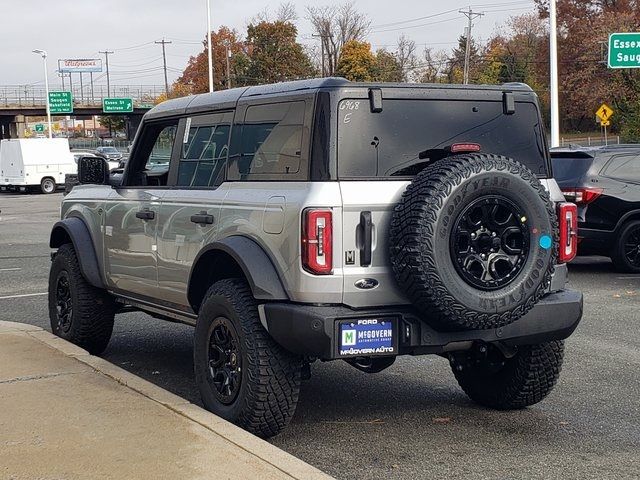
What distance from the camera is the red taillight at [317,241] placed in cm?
511

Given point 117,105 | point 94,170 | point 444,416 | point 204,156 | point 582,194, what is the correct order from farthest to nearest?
point 117,105 < point 582,194 < point 94,170 < point 204,156 < point 444,416

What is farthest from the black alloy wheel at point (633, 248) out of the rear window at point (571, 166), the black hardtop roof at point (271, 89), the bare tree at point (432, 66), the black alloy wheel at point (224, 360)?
the bare tree at point (432, 66)

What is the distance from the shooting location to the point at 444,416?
6230mm

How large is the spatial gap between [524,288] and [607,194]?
8.28m

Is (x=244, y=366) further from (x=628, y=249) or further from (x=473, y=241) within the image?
(x=628, y=249)

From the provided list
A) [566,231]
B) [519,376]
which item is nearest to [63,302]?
[519,376]

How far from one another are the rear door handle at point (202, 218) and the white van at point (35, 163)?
3729 cm

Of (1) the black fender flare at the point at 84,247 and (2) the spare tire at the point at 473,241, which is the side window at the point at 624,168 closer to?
(1) the black fender flare at the point at 84,247

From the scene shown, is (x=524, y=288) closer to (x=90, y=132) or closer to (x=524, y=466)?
(x=524, y=466)

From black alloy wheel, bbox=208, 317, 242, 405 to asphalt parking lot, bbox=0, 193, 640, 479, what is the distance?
42 cm

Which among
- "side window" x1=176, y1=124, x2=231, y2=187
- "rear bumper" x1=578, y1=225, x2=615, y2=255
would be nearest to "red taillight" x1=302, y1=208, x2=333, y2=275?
"side window" x1=176, y1=124, x2=231, y2=187

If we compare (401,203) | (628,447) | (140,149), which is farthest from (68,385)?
(628,447)

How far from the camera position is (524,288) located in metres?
5.23

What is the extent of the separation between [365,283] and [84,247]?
333cm
